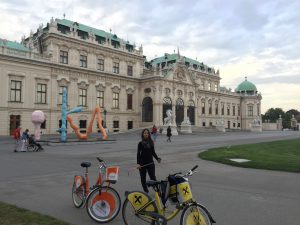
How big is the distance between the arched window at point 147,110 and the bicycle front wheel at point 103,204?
58593 mm

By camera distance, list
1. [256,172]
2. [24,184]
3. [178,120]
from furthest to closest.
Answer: [178,120], [256,172], [24,184]

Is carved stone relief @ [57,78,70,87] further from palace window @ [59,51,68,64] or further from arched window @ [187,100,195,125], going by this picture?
arched window @ [187,100,195,125]

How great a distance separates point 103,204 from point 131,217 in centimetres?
73

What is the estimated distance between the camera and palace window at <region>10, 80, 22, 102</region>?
156 ft

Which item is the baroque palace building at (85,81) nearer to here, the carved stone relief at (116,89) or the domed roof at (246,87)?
the carved stone relief at (116,89)

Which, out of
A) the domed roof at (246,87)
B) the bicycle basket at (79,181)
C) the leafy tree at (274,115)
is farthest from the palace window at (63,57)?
the leafy tree at (274,115)

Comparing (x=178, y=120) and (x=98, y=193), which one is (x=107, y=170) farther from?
(x=178, y=120)

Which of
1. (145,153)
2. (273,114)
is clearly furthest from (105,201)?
(273,114)

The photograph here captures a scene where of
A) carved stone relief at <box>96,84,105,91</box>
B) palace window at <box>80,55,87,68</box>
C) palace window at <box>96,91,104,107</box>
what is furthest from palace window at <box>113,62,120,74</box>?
palace window at <box>80,55,87,68</box>

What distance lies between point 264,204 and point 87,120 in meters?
50.9

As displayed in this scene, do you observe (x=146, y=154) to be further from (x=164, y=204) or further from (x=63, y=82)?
(x=63, y=82)

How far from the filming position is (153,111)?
6500 centimetres

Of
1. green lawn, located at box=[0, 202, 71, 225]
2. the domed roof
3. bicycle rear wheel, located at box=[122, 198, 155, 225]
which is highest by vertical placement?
the domed roof

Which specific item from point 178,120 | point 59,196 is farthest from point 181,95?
point 59,196
